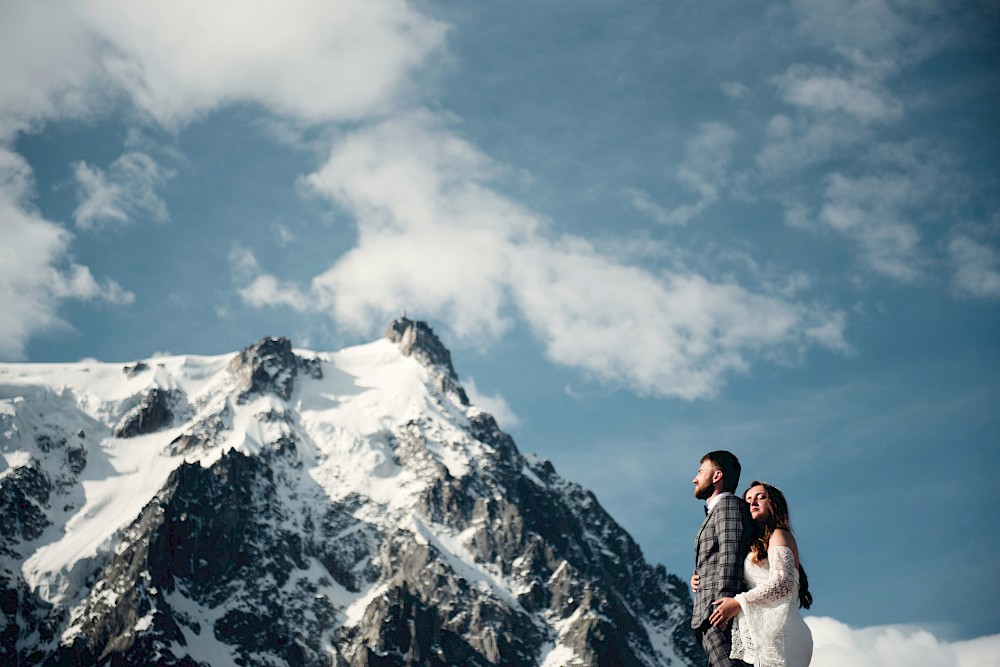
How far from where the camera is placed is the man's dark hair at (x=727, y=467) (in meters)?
Result: 16.6

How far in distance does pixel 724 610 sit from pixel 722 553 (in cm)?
82

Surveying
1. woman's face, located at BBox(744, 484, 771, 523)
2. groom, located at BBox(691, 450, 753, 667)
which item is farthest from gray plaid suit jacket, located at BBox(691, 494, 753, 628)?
woman's face, located at BBox(744, 484, 771, 523)

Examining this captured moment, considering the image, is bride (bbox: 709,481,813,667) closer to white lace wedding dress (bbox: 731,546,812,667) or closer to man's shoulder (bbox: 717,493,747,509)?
white lace wedding dress (bbox: 731,546,812,667)

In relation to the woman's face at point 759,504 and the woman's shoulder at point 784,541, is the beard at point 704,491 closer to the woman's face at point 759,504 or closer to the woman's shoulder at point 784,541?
the woman's face at point 759,504

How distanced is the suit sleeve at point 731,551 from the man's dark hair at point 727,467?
726 mm

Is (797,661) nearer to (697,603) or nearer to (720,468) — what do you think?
(697,603)

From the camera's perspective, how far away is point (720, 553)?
52.0 ft

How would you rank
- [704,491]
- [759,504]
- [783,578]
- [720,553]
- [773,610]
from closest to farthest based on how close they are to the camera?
[783,578]
[773,610]
[720,553]
[759,504]
[704,491]

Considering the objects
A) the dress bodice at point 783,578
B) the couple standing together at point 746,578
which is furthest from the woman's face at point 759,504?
the dress bodice at point 783,578

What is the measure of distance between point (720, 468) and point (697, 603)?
2.00 m

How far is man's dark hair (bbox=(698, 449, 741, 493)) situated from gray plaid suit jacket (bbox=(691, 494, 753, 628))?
439 millimetres

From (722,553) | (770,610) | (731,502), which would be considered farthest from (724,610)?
(731,502)

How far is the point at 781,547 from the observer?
15164 mm

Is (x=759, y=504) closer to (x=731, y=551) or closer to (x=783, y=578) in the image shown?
(x=731, y=551)
